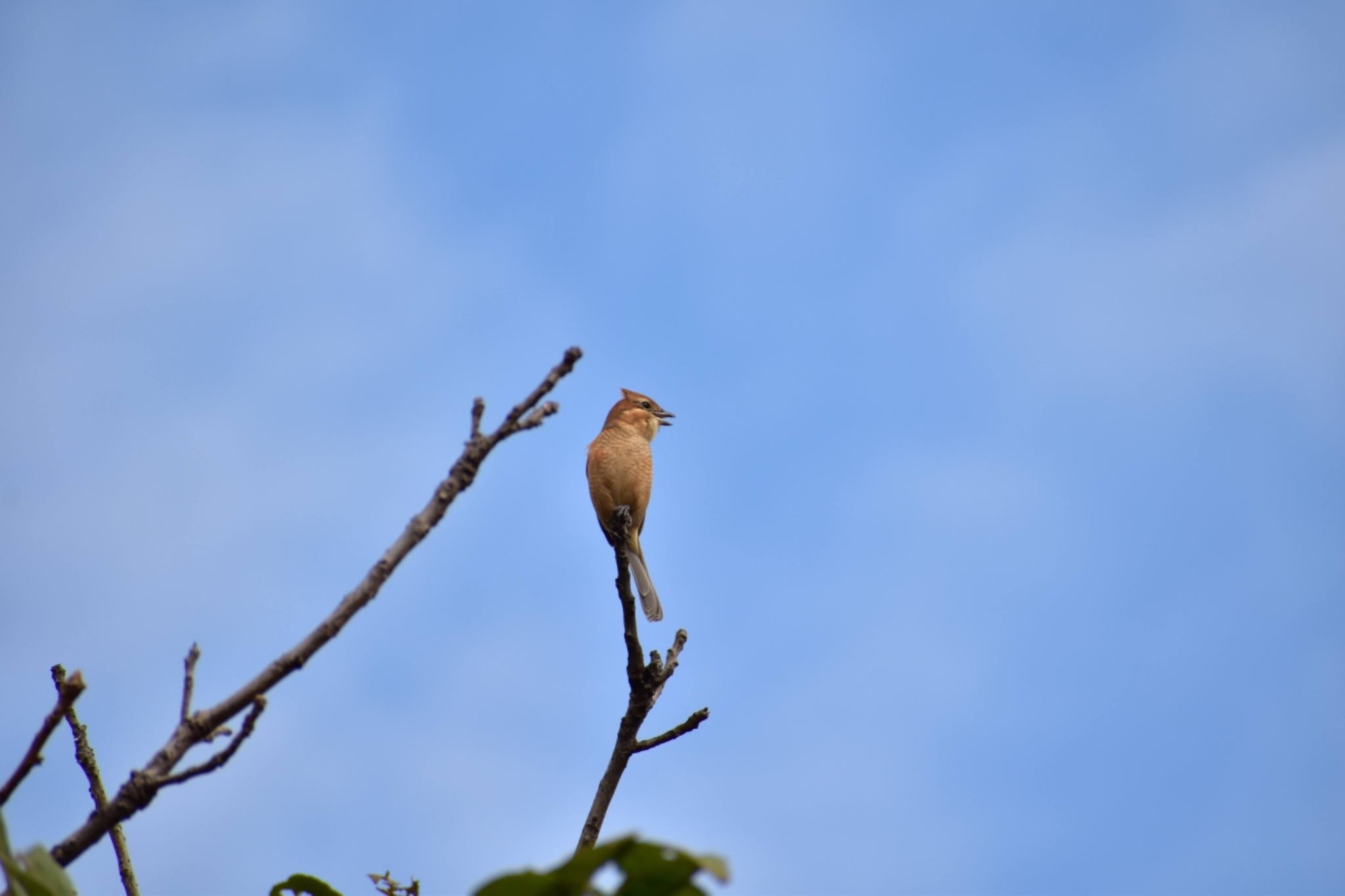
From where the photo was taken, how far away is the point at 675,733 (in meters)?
4.57

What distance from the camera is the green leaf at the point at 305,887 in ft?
7.23

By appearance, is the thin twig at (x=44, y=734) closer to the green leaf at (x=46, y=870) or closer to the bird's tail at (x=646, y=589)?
the green leaf at (x=46, y=870)

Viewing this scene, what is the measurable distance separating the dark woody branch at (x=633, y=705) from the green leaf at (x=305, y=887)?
1.46 metres

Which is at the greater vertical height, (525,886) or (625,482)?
(625,482)

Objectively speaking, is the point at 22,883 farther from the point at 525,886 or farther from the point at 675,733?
the point at 675,733

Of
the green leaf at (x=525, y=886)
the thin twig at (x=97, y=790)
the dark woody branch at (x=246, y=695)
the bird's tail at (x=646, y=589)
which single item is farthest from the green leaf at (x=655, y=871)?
the bird's tail at (x=646, y=589)

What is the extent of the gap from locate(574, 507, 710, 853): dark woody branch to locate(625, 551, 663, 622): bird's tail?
2.33m

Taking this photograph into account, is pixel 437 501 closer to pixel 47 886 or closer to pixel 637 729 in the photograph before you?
pixel 47 886

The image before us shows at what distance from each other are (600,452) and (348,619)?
6.54m

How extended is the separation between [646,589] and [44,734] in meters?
6.29

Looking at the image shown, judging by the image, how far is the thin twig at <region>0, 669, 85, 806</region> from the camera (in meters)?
1.75

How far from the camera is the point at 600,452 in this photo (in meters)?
8.48

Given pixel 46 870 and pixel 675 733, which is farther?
pixel 675 733

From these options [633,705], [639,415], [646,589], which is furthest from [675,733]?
[639,415]
